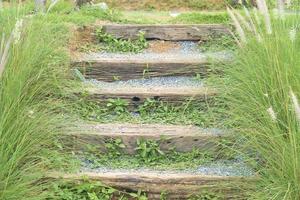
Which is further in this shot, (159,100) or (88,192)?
(159,100)

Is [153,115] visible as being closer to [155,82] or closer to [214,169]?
[155,82]

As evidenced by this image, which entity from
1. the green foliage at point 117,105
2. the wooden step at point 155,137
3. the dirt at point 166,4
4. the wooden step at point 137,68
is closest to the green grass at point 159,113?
the green foliage at point 117,105

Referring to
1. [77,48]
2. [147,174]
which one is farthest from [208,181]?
[77,48]

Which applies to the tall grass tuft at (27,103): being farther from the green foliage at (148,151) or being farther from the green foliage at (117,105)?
the green foliage at (148,151)

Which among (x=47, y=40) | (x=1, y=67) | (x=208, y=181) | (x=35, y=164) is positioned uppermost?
(x=1, y=67)

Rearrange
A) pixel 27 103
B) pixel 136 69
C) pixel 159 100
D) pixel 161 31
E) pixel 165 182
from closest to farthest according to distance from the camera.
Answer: pixel 165 182
pixel 27 103
pixel 159 100
pixel 136 69
pixel 161 31

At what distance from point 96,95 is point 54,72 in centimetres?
38

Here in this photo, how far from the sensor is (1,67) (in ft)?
8.85

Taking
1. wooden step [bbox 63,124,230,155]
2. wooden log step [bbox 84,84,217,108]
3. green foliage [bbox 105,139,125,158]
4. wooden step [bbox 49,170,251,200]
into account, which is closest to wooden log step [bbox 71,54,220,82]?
wooden log step [bbox 84,84,217,108]

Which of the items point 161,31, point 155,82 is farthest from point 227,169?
point 161,31

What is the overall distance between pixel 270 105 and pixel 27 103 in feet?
4.81

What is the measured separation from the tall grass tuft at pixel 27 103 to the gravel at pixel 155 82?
0.43m

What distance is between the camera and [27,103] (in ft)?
11.8

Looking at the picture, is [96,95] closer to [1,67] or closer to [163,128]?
[163,128]
